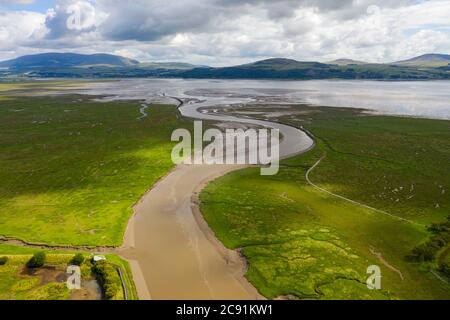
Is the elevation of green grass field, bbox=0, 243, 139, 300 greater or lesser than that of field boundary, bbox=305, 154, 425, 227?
lesser

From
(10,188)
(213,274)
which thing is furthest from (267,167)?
(10,188)

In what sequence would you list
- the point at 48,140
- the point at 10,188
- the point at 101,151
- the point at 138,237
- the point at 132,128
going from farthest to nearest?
the point at 132,128 → the point at 48,140 → the point at 101,151 → the point at 10,188 → the point at 138,237

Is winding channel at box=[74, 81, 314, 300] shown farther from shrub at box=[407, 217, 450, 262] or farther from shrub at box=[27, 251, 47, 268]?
shrub at box=[407, 217, 450, 262]

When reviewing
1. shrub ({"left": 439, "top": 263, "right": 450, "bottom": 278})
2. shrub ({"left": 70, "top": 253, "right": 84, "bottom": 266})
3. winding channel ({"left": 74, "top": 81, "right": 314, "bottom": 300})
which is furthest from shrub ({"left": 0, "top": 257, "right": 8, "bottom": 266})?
shrub ({"left": 439, "top": 263, "right": 450, "bottom": 278})

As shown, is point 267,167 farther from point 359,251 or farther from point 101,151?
point 101,151

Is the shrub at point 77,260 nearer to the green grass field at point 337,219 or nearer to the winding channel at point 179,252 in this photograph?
the winding channel at point 179,252
